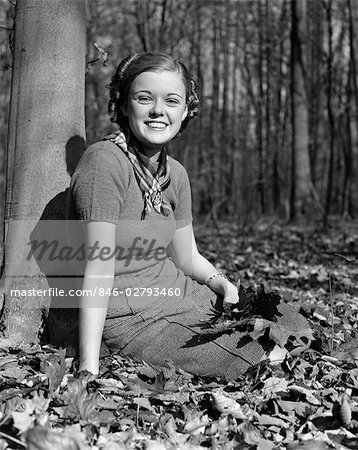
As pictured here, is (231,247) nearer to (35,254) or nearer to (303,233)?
(303,233)

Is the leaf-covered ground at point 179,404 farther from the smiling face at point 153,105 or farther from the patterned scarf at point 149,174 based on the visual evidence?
the smiling face at point 153,105

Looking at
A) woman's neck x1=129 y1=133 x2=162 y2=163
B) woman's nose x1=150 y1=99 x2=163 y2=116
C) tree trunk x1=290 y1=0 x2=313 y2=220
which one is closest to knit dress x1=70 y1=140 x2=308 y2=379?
woman's neck x1=129 y1=133 x2=162 y2=163

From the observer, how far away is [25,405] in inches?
78.7

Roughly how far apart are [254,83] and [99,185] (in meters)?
26.9

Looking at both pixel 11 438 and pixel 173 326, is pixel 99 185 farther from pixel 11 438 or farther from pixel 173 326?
pixel 11 438

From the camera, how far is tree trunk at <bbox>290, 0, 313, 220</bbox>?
11578 millimetres

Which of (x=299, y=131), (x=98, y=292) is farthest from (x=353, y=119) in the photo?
(x=98, y=292)

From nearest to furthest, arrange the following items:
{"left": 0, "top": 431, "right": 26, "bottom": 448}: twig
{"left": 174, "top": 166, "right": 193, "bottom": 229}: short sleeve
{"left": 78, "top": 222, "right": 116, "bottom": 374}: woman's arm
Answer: {"left": 0, "top": 431, "right": 26, "bottom": 448}: twig < {"left": 78, "top": 222, "right": 116, "bottom": 374}: woman's arm < {"left": 174, "top": 166, "right": 193, "bottom": 229}: short sleeve

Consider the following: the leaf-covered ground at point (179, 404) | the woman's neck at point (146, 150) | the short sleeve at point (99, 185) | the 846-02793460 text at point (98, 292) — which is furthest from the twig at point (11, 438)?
the woman's neck at point (146, 150)

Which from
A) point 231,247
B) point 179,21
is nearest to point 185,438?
point 231,247

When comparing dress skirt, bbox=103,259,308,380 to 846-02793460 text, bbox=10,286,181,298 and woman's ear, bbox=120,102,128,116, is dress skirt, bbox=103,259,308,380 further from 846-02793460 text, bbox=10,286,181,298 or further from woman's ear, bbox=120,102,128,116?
woman's ear, bbox=120,102,128,116

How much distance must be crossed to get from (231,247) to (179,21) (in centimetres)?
776

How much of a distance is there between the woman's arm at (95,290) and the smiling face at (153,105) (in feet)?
1.50

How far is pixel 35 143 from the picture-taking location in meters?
2.84
